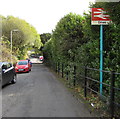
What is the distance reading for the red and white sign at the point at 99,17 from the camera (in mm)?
6133

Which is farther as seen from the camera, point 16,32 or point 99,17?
point 16,32

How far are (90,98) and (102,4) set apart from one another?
→ 338 cm

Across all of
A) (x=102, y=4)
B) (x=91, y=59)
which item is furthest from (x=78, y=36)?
(x=102, y=4)

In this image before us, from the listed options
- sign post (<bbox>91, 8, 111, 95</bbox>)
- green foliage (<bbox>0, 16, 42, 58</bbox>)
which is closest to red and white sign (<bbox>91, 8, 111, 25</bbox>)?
sign post (<bbox>91, 8, 111, 95</bbox>)

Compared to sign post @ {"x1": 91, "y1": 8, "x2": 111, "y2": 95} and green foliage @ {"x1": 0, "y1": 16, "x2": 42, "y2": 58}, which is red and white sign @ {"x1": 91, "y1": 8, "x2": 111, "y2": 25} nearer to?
sign post @ {"x1": 91, "y1": 8, "x2": 111, "y2": 95}

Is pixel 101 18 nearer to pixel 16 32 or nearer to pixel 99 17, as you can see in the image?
pixel 99 17

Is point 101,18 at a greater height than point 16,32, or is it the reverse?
point 16,32

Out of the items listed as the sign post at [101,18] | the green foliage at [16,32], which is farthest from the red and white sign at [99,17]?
the green foliage at [16,32]

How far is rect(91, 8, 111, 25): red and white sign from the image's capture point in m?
6.13

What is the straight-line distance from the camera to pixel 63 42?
13188mm

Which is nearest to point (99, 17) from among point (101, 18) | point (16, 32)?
point (101, 18)

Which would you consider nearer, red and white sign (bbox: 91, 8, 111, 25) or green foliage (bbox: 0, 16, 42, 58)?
red and white sign (bbox: 91, 8, 111, 25)

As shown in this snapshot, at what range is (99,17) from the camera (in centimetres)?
619

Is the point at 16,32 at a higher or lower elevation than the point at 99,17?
higher
